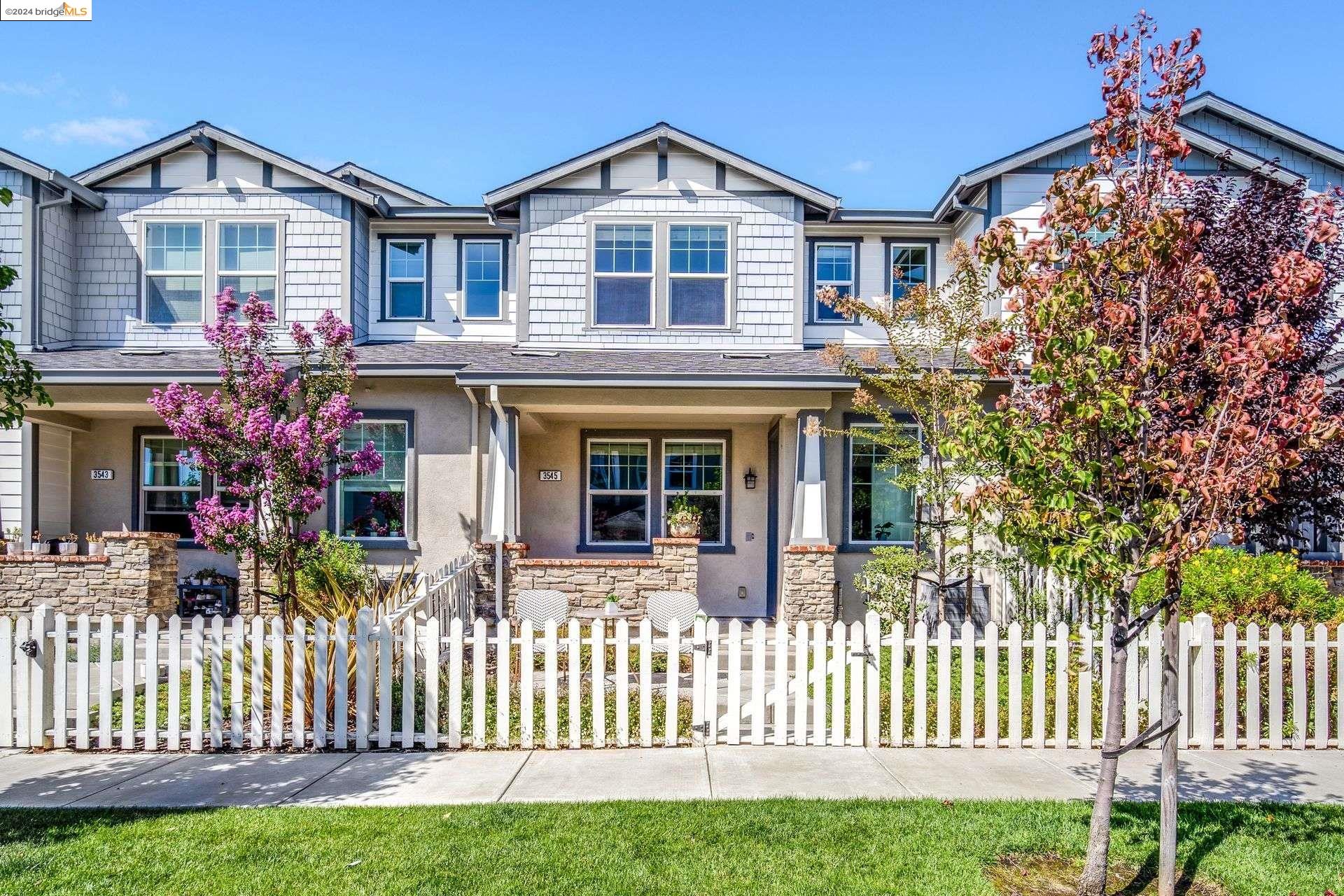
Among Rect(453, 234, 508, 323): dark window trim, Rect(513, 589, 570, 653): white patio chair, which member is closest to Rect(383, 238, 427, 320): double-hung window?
Rect(453, 234, 508, 323): dark window trim

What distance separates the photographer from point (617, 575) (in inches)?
428

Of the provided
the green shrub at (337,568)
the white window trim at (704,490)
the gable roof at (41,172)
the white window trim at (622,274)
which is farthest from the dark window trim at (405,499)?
the gable roof at (41,172)

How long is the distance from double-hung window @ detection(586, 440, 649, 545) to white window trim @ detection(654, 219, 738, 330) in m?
1.96

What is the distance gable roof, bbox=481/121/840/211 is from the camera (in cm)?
1300

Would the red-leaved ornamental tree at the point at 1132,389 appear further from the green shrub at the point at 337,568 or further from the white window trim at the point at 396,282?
the white window trim at the point at 396,282

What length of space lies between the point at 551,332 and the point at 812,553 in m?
5.21

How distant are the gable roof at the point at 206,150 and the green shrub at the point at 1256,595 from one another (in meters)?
11.9

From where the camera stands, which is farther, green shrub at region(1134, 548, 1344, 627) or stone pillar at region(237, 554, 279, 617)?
stone pillar at region(237, 554, 279, 617)

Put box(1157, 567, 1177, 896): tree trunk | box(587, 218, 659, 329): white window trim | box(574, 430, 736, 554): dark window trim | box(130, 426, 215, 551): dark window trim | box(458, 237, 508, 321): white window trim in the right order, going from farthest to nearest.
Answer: box(458, 237, 508, 321): white window trim
box(574, 430, 736, 554): dark window trim
box(587, 218, 659, 329): white window trim
box(130, 426, 215, 551): dark window trim
box(1157, 567, 1177, 896): tree trunk

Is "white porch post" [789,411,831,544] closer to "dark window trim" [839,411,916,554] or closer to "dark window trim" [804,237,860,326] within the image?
"dark window trim" [839,411,916,554]

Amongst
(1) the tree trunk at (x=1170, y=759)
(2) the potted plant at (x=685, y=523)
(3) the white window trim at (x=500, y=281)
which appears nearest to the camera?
(1) the tree trunk at (x=1170, y=759)

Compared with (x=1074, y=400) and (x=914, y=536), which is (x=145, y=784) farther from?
(x=914, y=536)

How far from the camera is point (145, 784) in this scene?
5633mm

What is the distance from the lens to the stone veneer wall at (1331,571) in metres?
10.7
